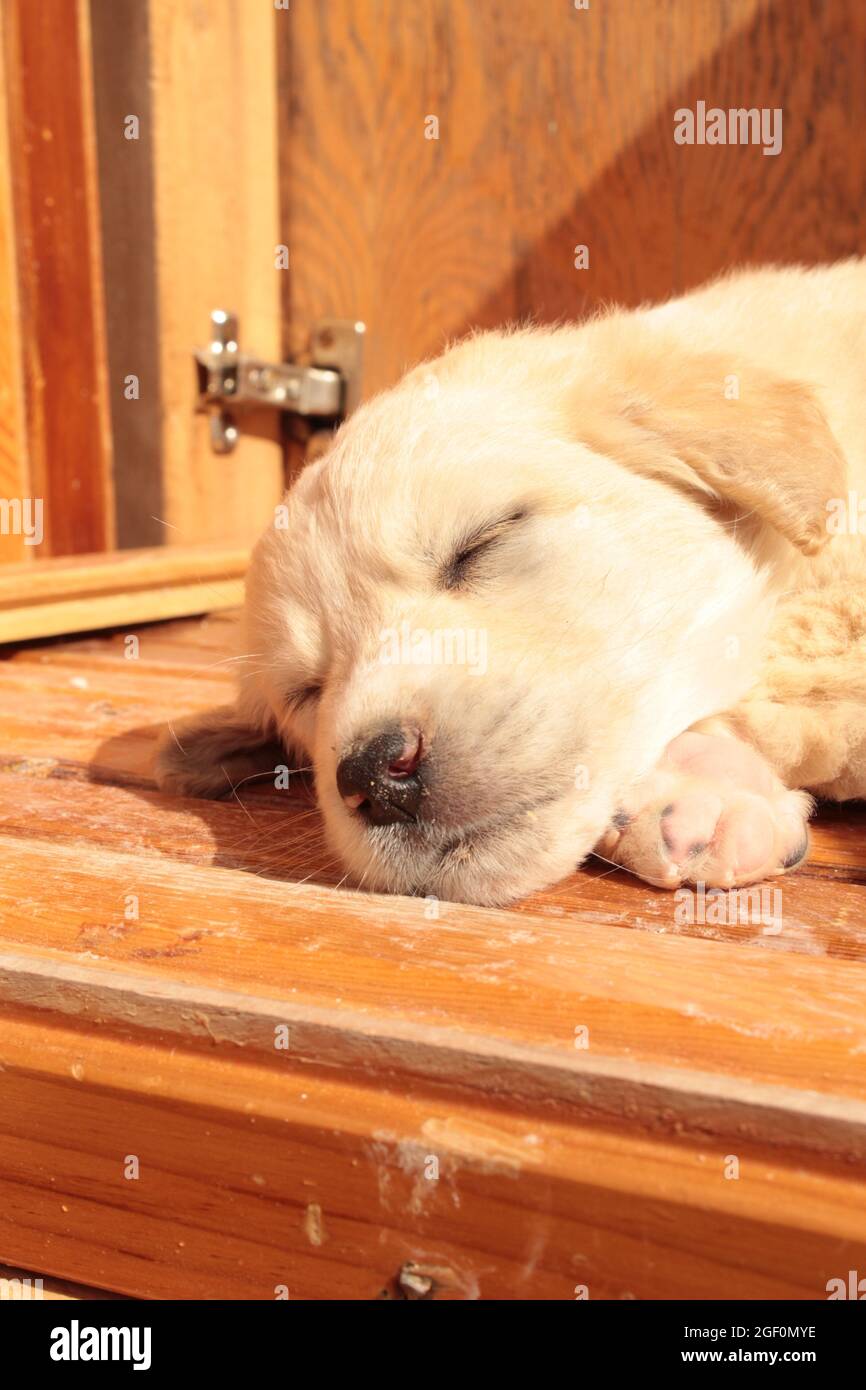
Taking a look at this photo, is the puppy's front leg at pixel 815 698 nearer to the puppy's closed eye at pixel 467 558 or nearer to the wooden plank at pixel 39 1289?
the puppy's closed eye at pixel 467 558

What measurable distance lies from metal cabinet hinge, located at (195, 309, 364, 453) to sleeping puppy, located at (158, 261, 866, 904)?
305 cm

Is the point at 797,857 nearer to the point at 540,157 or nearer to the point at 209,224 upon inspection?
the point at 540,157

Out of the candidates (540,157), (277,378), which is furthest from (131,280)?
(540,157)

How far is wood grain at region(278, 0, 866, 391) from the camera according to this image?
482 cm

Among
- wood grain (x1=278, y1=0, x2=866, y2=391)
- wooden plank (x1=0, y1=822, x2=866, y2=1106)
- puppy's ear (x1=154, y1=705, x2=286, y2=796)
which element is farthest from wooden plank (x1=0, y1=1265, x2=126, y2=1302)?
wood grain (x1=278, y1=0, x2=866, y2=391)

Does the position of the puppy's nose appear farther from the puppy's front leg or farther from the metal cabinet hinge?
the metal cabinet hinge

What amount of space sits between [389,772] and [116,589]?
113 inches

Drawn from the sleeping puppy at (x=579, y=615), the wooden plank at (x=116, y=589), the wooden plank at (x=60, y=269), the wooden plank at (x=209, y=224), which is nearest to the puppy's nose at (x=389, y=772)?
the sleeping puppy at (x=579, y=615)

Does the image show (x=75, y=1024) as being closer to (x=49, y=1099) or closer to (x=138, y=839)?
(x=49, y=1099)

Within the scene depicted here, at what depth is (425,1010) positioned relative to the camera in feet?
4.69

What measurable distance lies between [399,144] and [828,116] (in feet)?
5.95

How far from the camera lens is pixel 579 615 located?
2.09 meters

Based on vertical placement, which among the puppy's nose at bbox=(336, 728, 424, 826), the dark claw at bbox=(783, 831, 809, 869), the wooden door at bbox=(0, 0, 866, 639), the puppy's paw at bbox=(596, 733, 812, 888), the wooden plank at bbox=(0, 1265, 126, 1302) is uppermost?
the wooden door at bbox=(0, 0, 866, 639)

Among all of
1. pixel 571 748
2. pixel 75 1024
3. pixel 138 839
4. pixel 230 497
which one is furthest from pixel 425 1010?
pixel 230 497
